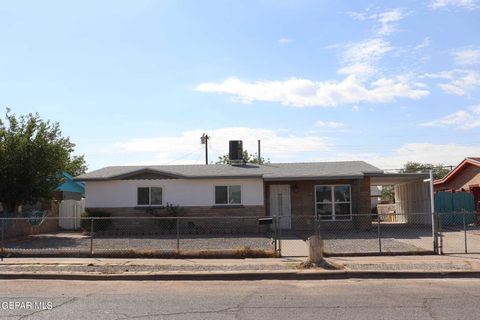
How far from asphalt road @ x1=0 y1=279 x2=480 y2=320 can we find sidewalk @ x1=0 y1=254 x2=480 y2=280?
1.59ft

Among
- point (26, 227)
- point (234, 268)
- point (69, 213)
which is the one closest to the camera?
point (234, 268)

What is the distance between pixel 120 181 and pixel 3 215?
5770 mm

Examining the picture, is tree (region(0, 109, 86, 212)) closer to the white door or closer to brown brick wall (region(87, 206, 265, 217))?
brown brick wall (region(87, 206, 265, 217))

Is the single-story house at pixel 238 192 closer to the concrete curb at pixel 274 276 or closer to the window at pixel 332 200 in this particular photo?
the window at pixel 332 200

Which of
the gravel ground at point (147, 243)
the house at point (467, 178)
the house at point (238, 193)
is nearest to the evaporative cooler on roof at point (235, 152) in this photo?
the house at point (238, 193)

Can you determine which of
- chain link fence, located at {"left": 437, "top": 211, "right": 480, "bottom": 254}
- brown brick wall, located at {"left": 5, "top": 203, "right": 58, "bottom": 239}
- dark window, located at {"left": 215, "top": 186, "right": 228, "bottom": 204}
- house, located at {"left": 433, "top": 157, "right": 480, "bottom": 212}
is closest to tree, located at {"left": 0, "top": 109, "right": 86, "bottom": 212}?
brown brick wall, located at {"left": 5, "top": 203, "right": 58, "bottom": 239}

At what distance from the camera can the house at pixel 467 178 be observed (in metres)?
31.7

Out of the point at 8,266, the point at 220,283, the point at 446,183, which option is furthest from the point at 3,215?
the point at 446,183

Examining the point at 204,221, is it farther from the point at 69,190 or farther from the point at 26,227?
the point at 69,190

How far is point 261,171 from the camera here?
26312mm

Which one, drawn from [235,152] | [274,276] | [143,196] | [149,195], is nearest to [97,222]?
[143,196]

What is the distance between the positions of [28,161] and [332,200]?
14001 mm

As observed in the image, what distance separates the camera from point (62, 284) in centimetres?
1147

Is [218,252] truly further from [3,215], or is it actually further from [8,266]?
[3,215]
